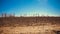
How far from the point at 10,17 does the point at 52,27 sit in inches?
35.2

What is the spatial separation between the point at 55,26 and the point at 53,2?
0.50 metres

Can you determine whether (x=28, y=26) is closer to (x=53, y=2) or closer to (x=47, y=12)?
(x=47, y=12)

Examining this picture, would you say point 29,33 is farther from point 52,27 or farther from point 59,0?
point 59,0

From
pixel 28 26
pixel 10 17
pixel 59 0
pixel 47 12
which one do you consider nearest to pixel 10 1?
pixel 10 17

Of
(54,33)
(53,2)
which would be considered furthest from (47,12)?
(54,33)

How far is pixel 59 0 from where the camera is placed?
2.61 metres

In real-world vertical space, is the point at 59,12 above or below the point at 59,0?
below

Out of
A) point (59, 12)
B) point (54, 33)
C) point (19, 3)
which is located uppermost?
point (19, 3)

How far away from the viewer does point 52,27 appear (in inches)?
102

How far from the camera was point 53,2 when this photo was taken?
103 inches

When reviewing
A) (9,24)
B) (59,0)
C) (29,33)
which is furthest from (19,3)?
(59,0)

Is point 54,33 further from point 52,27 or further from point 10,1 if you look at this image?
point 10,1

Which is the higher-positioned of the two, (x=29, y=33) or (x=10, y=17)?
(x=10, y=17)

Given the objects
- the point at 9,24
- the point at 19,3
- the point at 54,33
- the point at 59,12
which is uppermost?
the point at 19,3
